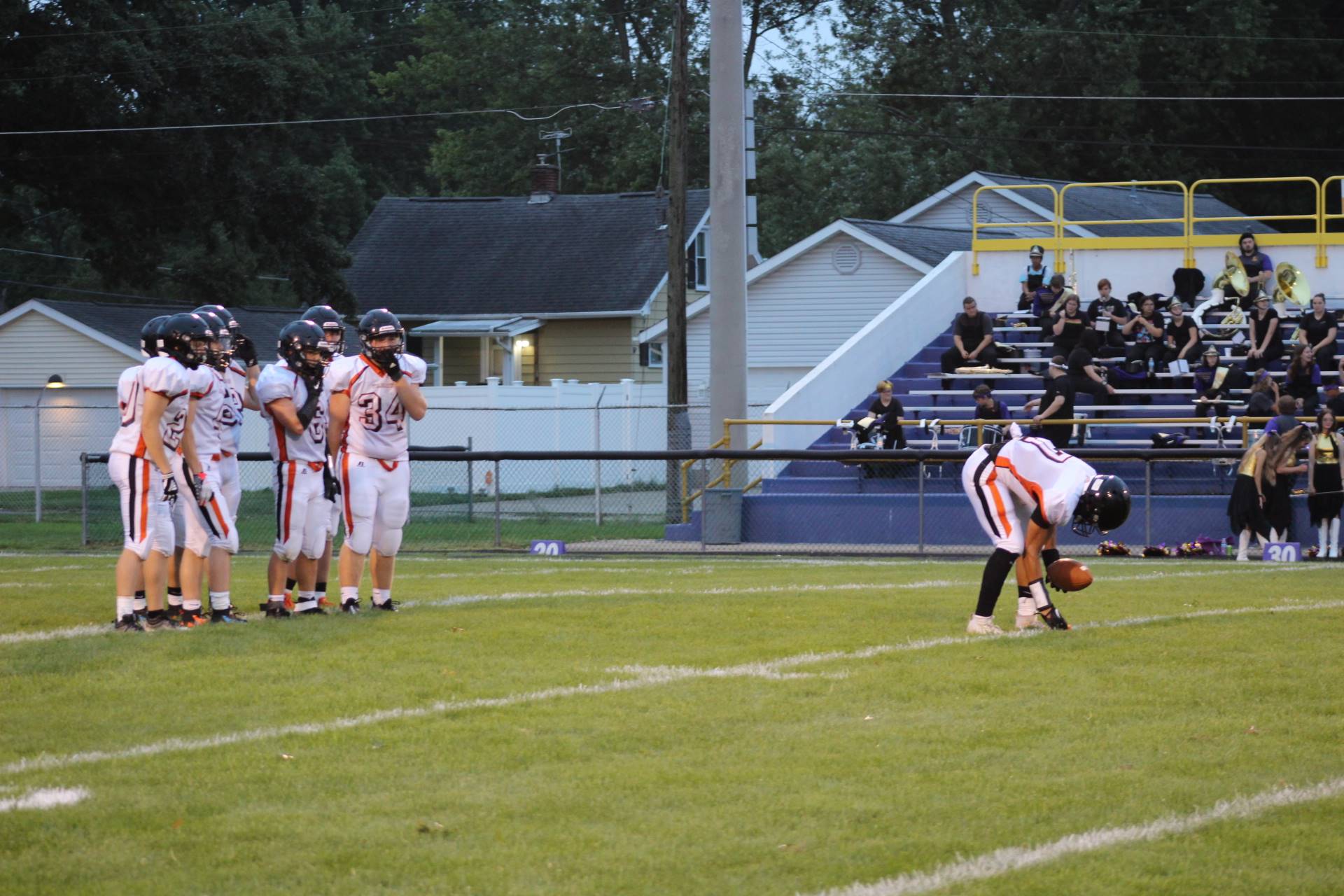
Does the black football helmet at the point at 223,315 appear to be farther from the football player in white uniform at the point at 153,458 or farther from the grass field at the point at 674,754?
the grass field at the point at 674,754

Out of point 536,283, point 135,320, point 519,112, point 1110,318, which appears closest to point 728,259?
point 1110,318

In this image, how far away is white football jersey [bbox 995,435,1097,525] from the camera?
30.7ft

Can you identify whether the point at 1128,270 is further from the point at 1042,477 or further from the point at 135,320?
the point at 135,320

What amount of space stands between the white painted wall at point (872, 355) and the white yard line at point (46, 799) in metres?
16.9

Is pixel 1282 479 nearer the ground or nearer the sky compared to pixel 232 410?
nearer the ground

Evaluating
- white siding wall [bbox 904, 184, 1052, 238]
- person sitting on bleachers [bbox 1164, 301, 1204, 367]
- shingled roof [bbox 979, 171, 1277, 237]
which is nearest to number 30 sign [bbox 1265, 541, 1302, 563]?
person sitting on bleachers [bbox 1164, 301, 1204, 367]

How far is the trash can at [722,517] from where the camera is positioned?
19703 mm

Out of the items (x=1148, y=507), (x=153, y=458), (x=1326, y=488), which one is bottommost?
(x=1148, y=507)

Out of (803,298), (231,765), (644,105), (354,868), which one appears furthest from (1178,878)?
(644,105)

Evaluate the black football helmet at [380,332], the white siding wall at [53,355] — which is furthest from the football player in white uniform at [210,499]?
the white siding wall at [53,355]

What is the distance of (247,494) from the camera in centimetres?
2925

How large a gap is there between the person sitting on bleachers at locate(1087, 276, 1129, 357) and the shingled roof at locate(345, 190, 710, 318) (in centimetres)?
1743

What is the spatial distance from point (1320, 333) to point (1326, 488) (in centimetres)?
577

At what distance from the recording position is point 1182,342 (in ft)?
78.0
